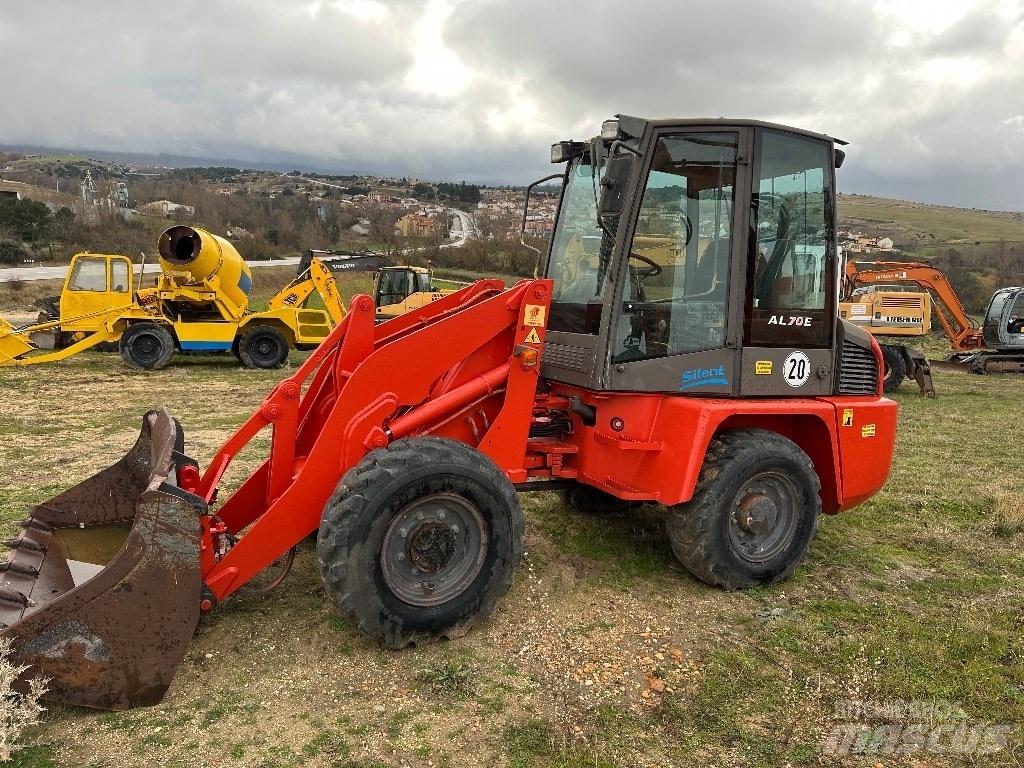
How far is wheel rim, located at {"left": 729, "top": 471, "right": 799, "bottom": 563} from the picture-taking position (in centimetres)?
444

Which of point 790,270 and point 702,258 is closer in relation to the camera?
point 702,258

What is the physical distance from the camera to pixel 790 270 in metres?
4.50

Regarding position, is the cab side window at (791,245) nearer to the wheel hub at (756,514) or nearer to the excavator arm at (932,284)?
the wheel hub at (756,514)

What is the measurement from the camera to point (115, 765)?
275 centimetres

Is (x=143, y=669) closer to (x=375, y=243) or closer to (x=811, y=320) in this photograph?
(x=811, y=320)

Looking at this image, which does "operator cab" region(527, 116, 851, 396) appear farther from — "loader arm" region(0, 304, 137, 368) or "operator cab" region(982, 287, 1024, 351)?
"operator cab" region(982, 287, 1024, 351)

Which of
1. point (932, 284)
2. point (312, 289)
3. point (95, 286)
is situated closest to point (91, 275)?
point (95, 286)

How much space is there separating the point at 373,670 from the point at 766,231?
3332 mm

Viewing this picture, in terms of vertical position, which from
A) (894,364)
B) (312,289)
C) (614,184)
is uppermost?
(614,184)

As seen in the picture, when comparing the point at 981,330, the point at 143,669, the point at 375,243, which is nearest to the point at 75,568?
the point at 143,669

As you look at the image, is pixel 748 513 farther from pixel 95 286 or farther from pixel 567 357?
pixel 95 286

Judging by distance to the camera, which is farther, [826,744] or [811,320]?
[811,320]

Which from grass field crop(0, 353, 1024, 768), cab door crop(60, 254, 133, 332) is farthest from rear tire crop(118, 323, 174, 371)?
grass field crop(0, 353, 1024, 768)

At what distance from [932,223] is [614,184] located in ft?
272
